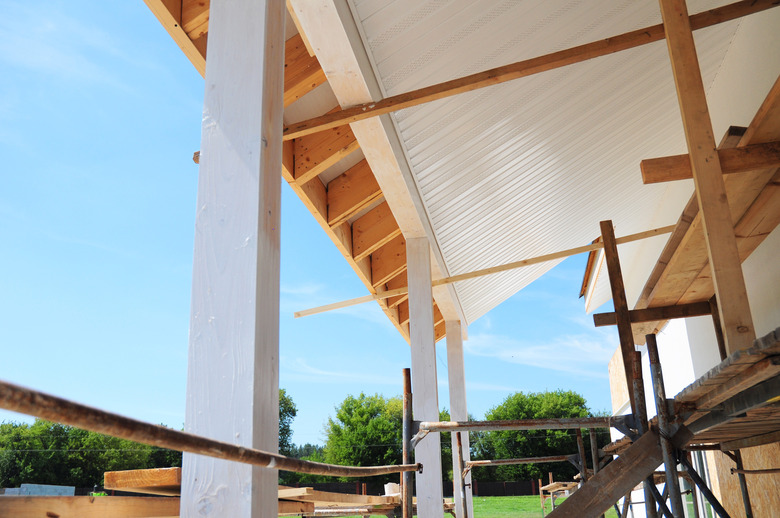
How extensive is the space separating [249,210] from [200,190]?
7.5 inches

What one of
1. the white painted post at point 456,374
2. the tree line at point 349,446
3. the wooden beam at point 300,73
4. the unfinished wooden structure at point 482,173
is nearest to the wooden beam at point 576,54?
the unfinished wooden structure at point 482,173

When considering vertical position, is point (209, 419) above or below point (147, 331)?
below

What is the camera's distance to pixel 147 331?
4493 inches

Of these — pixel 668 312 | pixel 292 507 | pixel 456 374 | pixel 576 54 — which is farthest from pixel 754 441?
pixel 456 374

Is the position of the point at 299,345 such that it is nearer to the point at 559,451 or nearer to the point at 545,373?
the point at 545,373

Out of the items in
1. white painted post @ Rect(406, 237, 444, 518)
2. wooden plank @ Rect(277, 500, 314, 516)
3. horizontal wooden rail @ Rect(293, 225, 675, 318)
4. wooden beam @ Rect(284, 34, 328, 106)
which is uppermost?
wooden beam @ Rect(284, 34, 328, 106)

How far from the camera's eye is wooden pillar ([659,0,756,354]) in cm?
274

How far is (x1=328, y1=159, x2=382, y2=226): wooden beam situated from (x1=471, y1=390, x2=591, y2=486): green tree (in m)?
26.2

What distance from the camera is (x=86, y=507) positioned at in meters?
1.65

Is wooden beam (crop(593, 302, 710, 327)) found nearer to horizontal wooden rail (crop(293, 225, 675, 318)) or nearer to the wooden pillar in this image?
horizontal wooden rail (crop(293, 225, 675, 318))

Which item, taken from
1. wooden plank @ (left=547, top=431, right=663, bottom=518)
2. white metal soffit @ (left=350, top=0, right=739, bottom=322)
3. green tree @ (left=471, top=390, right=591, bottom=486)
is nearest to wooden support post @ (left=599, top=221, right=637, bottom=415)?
wooden plank @ (left=547, top=431, right=663, bottom=518)

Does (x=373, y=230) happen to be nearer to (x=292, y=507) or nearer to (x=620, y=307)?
(x=620, y=307)

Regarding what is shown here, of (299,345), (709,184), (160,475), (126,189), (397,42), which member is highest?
(126,189)

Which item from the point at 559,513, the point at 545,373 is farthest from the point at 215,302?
the point at 545,373
